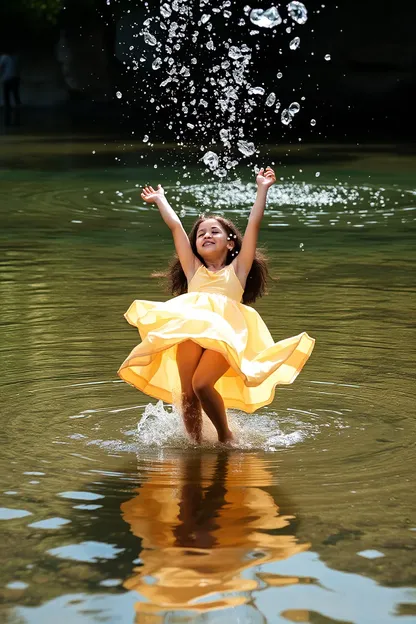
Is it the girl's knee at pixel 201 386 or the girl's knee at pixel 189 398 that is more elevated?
the girl's knee at pixel 201 386

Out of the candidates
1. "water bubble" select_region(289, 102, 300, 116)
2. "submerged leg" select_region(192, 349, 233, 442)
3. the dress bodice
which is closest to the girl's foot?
"submerged leg" select_region(192, 349, 233, 442)

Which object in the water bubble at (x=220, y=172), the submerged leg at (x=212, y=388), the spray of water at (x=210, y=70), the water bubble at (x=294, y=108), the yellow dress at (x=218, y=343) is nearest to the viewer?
the yellow dress at (x=218, y=343)

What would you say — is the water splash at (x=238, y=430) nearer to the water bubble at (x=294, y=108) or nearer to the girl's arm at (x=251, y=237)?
the girl's arm at (x=251, y=237)

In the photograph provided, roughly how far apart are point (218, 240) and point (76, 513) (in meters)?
1.91

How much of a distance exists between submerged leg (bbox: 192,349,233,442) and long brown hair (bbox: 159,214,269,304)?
0.68 meters

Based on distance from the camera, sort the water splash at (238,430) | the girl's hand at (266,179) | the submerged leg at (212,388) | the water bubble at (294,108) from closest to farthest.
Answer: the submerged leg at (212,388) → the water splash at (238,430) → the girl's hand at (266,179) → the water bubble at (294,108)

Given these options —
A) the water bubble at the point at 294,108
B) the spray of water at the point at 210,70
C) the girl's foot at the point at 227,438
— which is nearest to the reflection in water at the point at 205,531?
the girl's foot at the point at 227,438

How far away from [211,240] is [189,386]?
2.50 feet

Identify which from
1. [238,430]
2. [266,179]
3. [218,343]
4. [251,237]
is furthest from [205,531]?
[266,179]

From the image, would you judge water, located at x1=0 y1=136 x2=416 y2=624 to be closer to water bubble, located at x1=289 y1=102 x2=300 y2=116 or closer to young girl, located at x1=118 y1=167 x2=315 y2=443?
young girl, located at x1=118 y1=167 x2=315 y2=443

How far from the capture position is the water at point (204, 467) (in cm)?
452

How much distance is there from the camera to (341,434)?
6566 mm

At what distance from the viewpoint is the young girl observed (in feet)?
20.6

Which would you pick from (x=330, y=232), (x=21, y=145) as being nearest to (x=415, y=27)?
(x=21, y=145)
